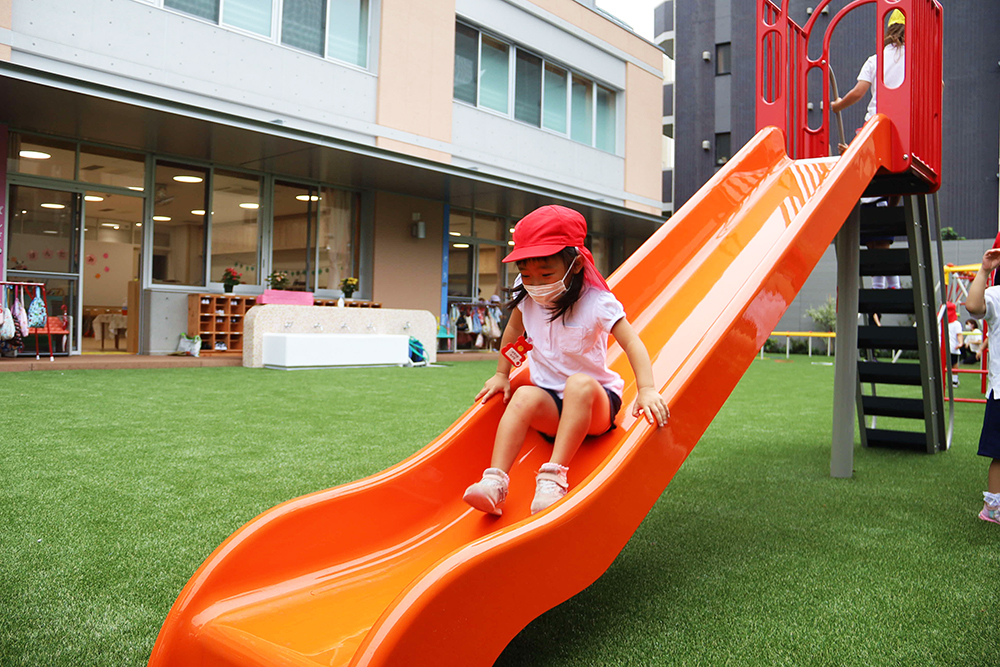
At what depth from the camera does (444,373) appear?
33.2ft

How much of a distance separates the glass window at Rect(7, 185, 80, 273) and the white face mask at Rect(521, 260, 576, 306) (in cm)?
945

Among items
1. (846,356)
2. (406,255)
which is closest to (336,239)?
(406,255)

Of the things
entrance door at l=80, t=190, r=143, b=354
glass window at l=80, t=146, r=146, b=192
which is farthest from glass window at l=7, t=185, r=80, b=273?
entrance door at l=80, t=190, r=143, b=354

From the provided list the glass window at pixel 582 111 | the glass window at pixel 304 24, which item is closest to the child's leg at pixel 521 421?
the glass window at pixel 304 24

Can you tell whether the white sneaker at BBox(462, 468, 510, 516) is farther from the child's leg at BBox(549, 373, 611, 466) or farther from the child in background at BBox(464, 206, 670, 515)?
the child's leg at BBox(549, 373, 611, 466)

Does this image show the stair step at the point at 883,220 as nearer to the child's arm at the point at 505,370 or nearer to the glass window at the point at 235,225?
the child's arm at the point at 505,370

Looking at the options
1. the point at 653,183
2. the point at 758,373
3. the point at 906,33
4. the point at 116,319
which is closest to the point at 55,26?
the point at 116,319

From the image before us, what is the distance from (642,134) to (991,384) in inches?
615

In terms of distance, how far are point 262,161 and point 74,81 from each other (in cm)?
365

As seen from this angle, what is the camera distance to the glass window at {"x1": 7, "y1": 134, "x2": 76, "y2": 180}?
9148 mm

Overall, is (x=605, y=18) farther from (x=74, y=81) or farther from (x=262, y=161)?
(x=74, y=81)

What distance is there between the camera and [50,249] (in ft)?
31.2

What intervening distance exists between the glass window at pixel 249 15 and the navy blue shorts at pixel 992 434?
10.5m

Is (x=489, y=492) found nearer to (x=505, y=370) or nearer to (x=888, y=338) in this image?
(x=505, y=370)
